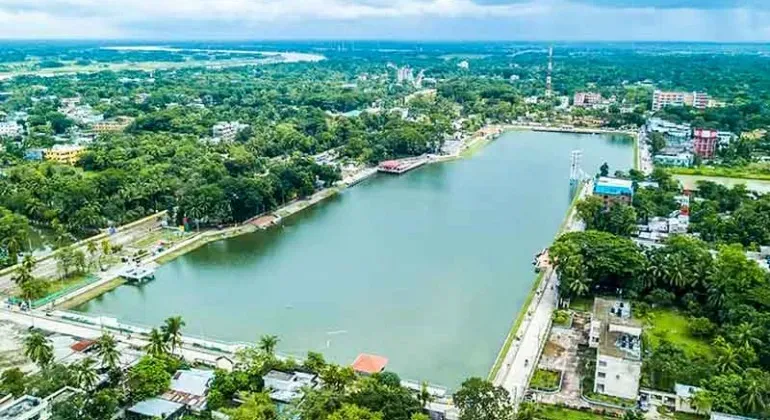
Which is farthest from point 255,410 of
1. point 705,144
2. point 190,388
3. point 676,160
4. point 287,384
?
point 705,144

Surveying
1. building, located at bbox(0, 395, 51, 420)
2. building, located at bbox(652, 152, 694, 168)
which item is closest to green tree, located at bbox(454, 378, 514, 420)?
building, located at bbox(0, 395, 51, 420)

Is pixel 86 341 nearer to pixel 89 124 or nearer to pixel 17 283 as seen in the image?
pixel 17 283

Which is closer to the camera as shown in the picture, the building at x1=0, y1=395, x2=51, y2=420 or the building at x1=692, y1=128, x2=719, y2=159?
the building at x1=0, y1=395, x2=51, y2=420

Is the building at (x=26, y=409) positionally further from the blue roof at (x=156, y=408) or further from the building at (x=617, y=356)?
the building at (x=617, y=356)

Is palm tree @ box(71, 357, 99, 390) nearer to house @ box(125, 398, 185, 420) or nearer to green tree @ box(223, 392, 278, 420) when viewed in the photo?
house @ box(125, 398, 185, 420)

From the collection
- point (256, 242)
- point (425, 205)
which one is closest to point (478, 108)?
point (425, 205)

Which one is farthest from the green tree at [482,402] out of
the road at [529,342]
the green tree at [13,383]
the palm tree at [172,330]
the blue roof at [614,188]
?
the blue roof at [614,188]

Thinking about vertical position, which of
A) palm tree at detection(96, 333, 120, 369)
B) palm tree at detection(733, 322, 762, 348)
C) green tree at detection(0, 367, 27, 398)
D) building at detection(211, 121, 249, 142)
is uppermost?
building at detection(211, 121, 249, 142)
